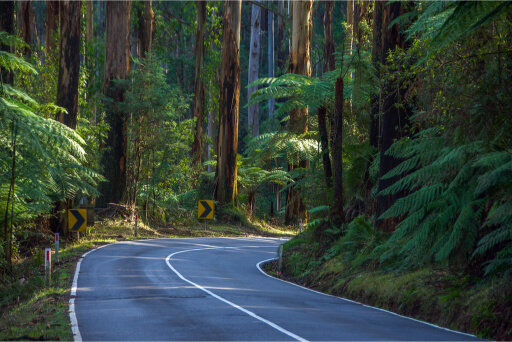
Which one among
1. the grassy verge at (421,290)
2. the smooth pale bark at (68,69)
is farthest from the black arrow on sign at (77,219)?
the grassy verge at (421,290)

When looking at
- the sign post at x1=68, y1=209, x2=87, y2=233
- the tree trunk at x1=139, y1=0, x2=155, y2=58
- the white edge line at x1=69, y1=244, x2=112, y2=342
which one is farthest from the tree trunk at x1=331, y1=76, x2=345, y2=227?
the tree trunk at x1=139, y1=0, x2=155, y2=58

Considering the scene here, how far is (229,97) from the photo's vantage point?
33.0 meters

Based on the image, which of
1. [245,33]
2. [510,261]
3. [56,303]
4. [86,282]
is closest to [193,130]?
[86,282]

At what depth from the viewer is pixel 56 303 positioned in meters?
11.2

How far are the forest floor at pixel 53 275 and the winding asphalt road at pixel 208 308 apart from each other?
365mm

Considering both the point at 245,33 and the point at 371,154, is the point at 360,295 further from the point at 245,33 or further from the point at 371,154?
the point at 245,33

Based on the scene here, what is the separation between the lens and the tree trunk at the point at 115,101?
29672 mm

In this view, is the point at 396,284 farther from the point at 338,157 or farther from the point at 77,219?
the point at 77,219

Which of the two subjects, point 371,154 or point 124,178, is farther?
point 124,178

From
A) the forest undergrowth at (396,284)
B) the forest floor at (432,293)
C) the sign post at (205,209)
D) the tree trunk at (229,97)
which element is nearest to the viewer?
the forest floor at (432,293)

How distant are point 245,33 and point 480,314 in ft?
201

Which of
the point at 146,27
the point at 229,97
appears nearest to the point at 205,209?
the point at 229,97

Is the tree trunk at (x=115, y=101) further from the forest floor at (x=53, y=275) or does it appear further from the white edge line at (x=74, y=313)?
the white edge line at (x=74, y=313)

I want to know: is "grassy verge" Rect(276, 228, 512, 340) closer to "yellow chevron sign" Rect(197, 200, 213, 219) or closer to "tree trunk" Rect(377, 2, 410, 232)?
"tree trunk" Rect(377, 2, 410, 232)
